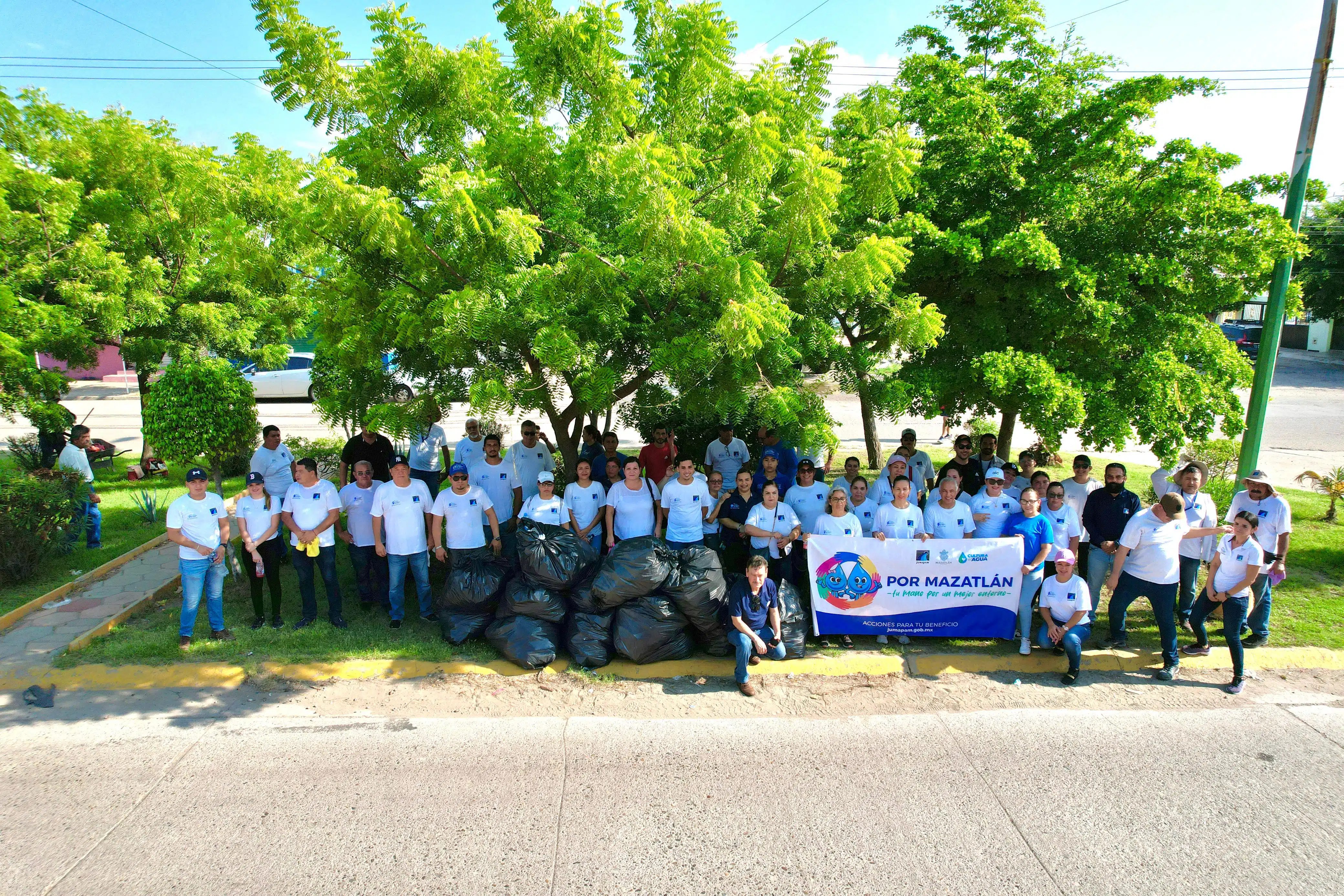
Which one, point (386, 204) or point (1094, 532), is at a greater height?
point (386, 204)

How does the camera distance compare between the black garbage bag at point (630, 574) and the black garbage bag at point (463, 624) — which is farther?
the black garbage bag at point (463, 624)

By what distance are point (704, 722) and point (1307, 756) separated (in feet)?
13.7

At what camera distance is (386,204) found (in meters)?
5.58

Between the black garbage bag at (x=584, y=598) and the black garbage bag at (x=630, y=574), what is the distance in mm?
32

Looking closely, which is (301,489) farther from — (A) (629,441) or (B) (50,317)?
(A) (629,441)

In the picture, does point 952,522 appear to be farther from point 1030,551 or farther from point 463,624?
point 463,624

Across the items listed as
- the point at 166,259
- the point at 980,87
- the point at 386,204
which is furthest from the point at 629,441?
the point at 386,204

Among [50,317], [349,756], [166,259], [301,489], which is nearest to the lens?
[349,756]

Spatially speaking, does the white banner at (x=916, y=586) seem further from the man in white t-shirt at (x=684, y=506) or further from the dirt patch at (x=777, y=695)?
the man in white t-shirt at (x=684, y=506)

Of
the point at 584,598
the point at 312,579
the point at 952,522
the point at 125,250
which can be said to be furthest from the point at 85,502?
the point at 952,522

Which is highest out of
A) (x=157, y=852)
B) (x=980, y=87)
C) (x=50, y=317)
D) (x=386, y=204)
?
(x=980, y=87)

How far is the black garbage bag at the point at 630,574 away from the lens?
6215mm

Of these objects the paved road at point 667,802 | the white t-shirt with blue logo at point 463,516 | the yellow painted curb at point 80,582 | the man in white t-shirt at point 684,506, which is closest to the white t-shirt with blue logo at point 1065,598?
the paved road at point 667,802

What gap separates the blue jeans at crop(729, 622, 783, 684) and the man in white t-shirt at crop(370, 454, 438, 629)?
9.59 feet
